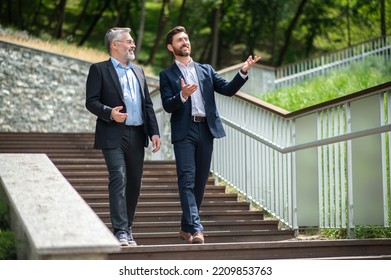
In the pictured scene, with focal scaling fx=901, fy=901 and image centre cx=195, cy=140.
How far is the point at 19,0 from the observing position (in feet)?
98.8

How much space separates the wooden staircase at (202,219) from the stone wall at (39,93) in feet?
26.7

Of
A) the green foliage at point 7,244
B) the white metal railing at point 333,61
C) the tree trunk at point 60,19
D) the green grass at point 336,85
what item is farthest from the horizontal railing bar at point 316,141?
the tree trunk at point 60,19

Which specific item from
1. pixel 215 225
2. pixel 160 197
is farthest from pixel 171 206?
pixel 215 225

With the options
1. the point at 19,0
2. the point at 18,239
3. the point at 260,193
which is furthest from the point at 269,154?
the point at 19,0

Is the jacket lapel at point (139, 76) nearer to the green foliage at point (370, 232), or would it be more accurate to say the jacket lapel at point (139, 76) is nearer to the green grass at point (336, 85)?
the green foliage at point (370, 232)

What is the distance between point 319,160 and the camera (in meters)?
8.33

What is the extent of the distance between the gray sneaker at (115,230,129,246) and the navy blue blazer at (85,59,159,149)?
70 cm

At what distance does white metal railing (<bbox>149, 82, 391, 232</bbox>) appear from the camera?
768 centimetres

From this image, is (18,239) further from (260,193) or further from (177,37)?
(260,193)

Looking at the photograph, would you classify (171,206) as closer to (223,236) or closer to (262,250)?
(223,236)

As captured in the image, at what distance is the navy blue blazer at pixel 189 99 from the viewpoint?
24.9ft

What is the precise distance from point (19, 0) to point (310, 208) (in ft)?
76.7

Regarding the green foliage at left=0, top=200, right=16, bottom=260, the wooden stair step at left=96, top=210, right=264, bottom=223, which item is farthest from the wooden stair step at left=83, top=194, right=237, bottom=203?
the green foliage at left=0, top=200, right=16, bottom=260

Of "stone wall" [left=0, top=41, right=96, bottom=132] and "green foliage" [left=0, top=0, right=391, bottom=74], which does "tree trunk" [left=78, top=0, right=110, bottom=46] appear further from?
"stone wall" [left=0, top=41, right=96, bottom=132]
